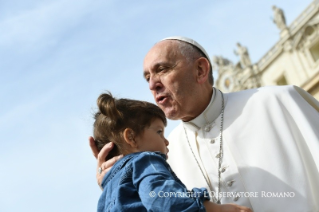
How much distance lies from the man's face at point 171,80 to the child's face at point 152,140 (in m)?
0.65

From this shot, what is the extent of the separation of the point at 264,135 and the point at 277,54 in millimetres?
28014

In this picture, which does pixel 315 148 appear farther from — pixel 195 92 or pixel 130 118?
pixel 130 118

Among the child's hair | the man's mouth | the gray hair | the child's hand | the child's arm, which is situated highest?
the gray hair

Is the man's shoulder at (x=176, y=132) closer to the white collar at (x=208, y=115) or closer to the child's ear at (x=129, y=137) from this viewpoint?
the white collar at (x=208, y=115)

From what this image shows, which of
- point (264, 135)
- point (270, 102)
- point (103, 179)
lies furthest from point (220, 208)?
point (270, 102)

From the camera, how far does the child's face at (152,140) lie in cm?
315

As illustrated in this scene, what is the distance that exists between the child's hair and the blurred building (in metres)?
21.4

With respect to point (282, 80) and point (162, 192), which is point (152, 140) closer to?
point (162, 192)

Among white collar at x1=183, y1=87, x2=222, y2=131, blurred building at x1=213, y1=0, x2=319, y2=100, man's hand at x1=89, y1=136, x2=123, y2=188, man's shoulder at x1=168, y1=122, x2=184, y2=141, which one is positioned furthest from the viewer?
blurred building at x1=213, y1=0, x2=319, y2=100

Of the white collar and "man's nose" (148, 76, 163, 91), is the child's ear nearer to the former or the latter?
"man's nose" (148, 76, 163, 91)

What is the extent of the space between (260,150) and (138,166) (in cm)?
131

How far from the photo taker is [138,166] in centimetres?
277

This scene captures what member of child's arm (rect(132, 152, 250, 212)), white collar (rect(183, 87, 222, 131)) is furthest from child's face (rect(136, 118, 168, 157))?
white collar (rect(183, 87, 222, 131))

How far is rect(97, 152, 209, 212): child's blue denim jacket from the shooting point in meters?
2.51
